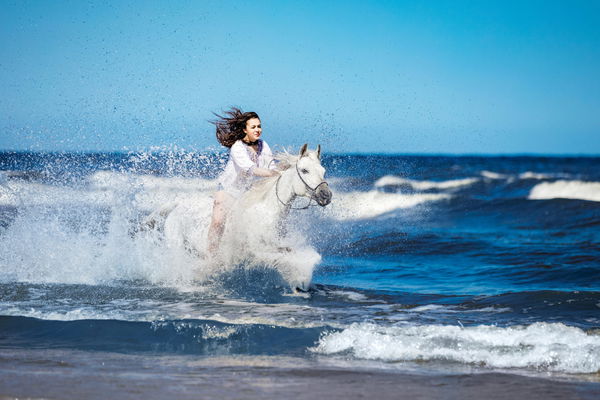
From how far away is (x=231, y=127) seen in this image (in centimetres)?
869

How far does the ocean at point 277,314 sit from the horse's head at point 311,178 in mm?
795

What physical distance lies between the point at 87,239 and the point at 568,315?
6771mm

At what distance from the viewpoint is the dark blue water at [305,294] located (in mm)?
5480


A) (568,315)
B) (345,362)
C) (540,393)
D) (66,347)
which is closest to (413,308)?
(568,315)

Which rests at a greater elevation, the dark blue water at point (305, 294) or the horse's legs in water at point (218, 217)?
the horse's legs in water at point (218, 217)

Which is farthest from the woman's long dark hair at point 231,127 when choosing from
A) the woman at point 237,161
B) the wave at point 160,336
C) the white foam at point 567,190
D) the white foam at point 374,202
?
the white foam at point 567,190

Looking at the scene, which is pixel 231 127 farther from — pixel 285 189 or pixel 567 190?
pixel 567 190

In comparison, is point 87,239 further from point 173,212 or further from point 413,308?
point 413,308

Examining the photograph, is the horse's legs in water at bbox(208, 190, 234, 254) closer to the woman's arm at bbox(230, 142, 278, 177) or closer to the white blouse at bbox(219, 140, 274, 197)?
the white blouse at bbox(219, 140, 274, 197)

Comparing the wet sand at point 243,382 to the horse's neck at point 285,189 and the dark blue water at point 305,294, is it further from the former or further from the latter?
the horse's neck at point 285,189

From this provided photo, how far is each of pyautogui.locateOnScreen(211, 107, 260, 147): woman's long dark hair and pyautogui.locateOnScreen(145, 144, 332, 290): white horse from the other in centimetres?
66

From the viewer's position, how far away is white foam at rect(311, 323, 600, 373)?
500cm

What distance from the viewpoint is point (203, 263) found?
853 centimetres

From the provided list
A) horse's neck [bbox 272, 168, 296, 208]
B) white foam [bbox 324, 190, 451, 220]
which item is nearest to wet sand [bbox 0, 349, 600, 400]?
horse's neck [bbox 272, 168, 296, 208]
